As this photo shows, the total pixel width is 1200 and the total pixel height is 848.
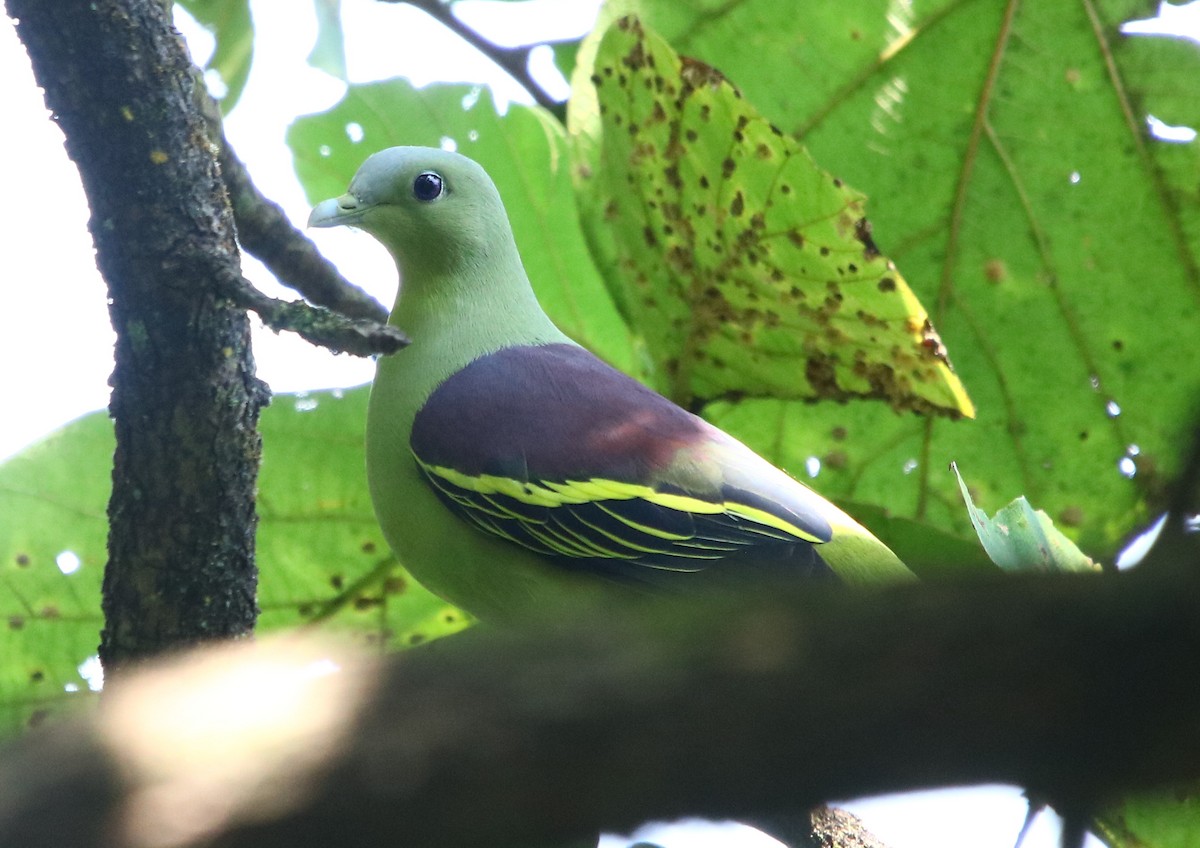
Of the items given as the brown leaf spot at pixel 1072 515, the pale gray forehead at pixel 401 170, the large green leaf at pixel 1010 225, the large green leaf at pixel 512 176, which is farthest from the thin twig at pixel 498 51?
the brown leaf spot at pixel 1072 515

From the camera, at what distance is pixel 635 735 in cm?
93

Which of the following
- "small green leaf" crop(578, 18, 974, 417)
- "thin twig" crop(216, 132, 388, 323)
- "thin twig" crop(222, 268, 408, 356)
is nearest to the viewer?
"thin twig" crop(222, 268, 408, 356)

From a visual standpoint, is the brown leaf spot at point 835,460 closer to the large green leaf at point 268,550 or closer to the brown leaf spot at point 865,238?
the brown leaf spot at point 865,238

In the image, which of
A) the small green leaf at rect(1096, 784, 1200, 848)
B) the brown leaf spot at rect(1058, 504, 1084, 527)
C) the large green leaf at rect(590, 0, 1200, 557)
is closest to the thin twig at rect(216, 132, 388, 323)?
the large green leaf at rect(590, 0, 1200, 557)

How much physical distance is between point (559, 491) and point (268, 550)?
1369 mm

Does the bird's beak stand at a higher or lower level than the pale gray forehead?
lower

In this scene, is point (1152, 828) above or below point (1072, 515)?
below

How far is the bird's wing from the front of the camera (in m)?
2.55

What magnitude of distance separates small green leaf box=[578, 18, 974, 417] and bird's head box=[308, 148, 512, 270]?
1.51ft

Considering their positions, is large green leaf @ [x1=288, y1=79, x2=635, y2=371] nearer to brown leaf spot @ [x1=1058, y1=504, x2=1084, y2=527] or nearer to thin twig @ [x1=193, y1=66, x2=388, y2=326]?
thin twig @ [x1=193, y1=66, x2=388, y2=326]

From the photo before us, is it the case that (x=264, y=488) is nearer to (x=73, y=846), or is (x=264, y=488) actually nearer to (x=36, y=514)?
(x=36, y=514)

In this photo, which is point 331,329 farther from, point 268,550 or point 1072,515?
point 1072,515

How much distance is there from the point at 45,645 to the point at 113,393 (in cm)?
151

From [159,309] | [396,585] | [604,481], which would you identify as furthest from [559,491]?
[396,585]
